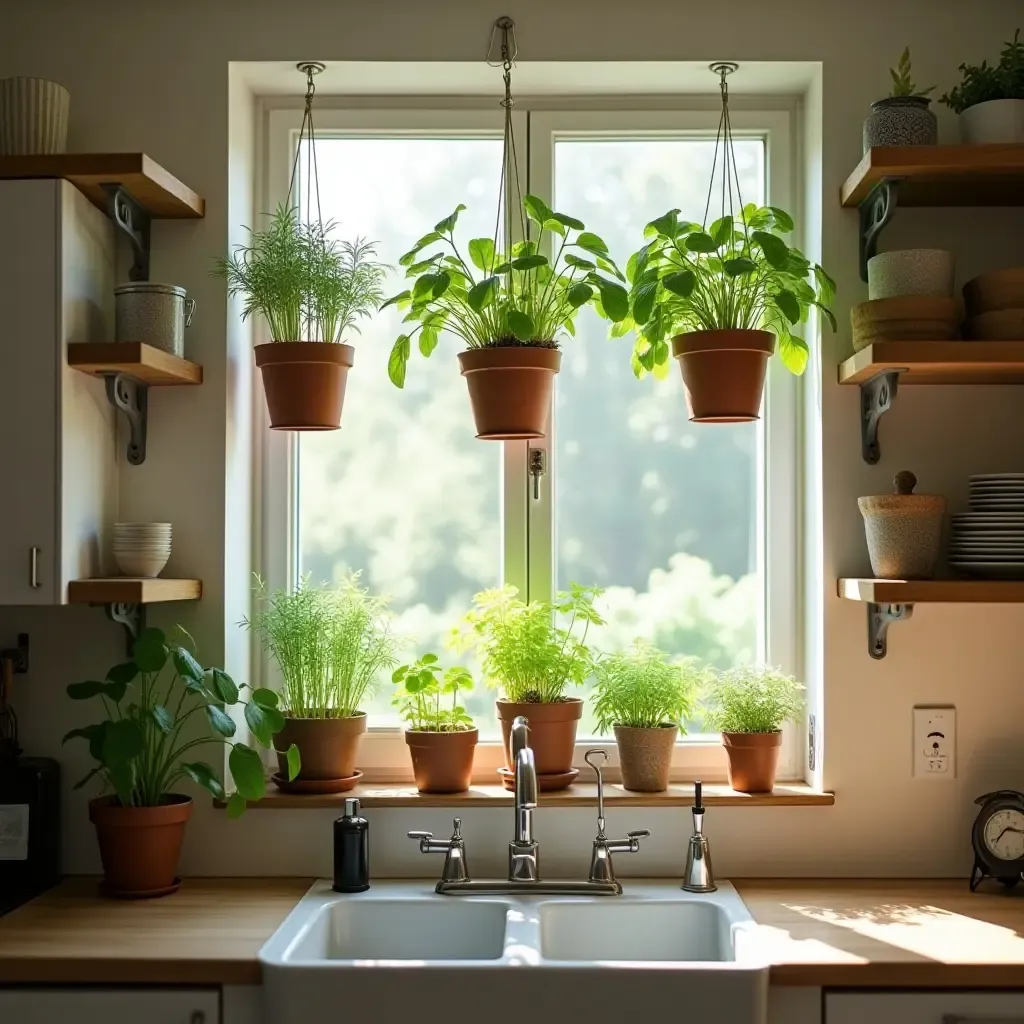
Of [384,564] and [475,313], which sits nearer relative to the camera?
[475,313]

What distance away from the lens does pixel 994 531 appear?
2.16m

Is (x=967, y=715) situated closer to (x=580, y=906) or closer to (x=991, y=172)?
(x=580, y=906)

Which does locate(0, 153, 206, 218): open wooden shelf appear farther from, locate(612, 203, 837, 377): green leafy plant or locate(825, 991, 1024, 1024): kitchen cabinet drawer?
locate(825, 991, 1024, 1024): kitchen cabinet drawer

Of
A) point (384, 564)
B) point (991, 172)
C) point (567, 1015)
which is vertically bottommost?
point (567, 1015)

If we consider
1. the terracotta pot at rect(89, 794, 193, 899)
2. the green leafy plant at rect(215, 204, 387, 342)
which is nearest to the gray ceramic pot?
the green leafy plant at rect(215, 204, 387, 342)

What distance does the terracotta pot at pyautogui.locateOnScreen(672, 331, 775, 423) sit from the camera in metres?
2.24

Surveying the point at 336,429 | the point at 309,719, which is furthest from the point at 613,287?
the point at 309,719

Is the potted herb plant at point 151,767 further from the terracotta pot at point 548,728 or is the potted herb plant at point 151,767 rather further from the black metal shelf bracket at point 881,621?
the black metal shelf bracket at point 881,621

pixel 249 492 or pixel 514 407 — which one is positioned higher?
pixel 514 407

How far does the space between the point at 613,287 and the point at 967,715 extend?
1102mm

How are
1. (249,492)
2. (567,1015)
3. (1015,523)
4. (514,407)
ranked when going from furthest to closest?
(249,492) < (514,407) < (1015,523) < (567,1015)

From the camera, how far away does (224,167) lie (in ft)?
7.91

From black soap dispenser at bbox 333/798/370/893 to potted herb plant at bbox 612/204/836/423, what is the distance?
3.34 ft

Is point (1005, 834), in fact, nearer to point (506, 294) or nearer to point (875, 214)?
point (875, 214)
